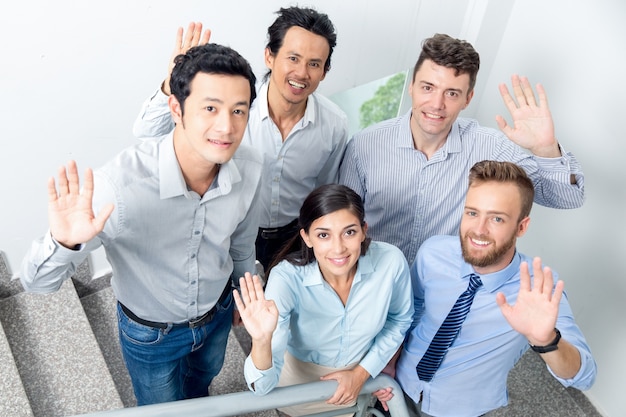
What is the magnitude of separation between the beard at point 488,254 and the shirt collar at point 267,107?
689 millimetres

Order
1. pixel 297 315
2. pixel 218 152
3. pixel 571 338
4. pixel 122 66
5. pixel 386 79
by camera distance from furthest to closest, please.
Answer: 1. pixel 386 79
2. pixel 122 66
3. pixel 297 315
4. pixel 571 338
5. pixel 218 152

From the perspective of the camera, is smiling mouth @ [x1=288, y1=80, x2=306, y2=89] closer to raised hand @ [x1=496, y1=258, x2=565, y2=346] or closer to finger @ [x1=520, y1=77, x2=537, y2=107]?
finger @ [x1=520, y1=77, x2=537, y2=107]

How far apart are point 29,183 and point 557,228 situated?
2.27m

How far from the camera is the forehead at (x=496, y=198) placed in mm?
1739

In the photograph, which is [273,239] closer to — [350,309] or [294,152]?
[294,152]

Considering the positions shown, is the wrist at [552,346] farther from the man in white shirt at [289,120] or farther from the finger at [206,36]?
the finger at [206,36]

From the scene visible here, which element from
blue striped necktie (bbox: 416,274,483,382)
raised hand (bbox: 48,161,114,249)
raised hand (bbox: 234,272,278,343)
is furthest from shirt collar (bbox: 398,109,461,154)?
raised hand (bbox: 48,161,114,249)

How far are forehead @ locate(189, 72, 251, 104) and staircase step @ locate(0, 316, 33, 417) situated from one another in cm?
126

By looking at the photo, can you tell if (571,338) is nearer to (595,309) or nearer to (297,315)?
(297,315)

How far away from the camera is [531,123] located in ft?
6.82

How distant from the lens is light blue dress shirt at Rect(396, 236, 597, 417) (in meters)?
1.75

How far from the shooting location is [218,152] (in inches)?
58.0

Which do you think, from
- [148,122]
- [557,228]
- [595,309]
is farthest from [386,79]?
Answer: [148,122]

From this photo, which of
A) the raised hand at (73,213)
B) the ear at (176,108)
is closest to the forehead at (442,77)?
→ the ear at (176,108)
